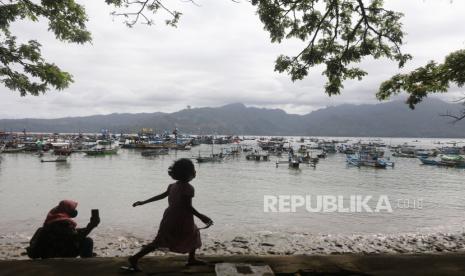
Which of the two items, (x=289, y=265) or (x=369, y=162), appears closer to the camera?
(x=289, y=265)

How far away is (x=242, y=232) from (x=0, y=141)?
9370 centimetres

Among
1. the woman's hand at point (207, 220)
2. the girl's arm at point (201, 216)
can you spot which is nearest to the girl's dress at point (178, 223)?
the girl's arm at point (201, 216)

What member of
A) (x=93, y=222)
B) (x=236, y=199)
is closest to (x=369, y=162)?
(x=236, y=199)

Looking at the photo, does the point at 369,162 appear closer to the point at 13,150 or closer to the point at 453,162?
the point at 453,162

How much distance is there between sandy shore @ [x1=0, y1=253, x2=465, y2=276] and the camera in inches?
162

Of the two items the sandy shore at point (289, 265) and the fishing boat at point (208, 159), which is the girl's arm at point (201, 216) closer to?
the sandy shore at point (289, 265)

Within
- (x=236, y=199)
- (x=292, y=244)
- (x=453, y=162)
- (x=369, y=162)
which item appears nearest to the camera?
(x=292, y=244)

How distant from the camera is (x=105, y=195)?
3025 cm

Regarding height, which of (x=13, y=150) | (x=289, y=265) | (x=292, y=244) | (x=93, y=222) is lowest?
(x=13, y=150)

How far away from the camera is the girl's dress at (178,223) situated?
4.50 m

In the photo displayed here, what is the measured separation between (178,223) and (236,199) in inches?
970

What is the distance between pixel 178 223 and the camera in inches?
178

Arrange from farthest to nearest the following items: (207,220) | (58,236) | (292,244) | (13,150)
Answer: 1. (13,150)
2. (292,244)
3. (58,236)
4. (207,220)

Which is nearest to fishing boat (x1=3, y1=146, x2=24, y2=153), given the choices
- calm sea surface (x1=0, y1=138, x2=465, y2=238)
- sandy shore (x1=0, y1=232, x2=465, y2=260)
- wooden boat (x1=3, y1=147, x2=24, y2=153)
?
wooden boat (x1=3, y1=147, x2=24, y2=153)
